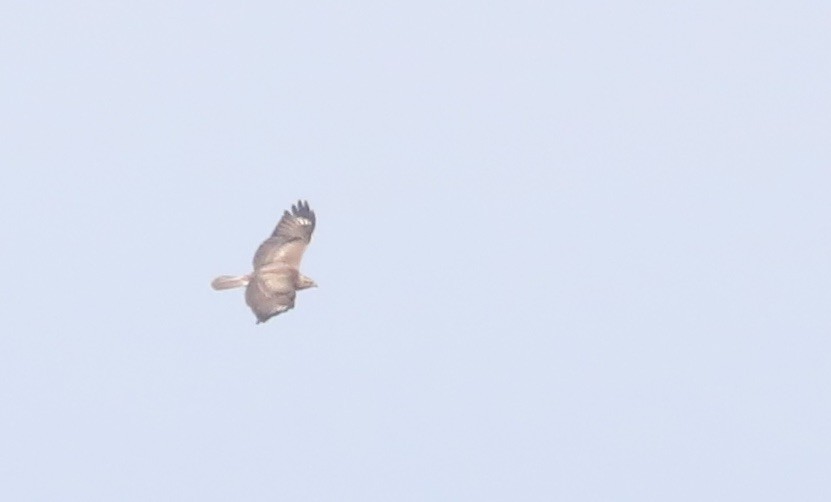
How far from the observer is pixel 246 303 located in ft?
120

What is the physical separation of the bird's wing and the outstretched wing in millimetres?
278

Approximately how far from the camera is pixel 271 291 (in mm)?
37031

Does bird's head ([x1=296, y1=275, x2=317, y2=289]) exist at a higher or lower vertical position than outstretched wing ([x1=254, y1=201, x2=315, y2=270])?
lower

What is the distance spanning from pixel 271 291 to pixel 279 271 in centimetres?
71

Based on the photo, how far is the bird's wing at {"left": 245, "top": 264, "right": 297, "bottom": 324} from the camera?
120ft

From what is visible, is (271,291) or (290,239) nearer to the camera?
(271,291)

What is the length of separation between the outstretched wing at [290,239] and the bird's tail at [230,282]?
0.55 m

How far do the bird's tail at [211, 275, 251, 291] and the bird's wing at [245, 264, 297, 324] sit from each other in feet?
0.40

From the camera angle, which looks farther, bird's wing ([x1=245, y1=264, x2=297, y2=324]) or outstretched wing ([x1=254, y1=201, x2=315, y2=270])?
outstretched wing ([x1=254, y1=201, x2=315, y2=270])

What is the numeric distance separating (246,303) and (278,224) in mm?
2473

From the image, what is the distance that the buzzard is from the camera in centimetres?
3678

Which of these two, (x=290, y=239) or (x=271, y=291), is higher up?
(x=290, y=239)

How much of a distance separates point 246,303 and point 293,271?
1445 mm

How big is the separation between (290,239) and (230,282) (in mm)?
1547
